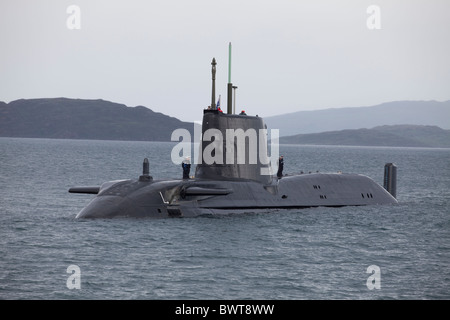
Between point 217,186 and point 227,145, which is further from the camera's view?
point 227,145

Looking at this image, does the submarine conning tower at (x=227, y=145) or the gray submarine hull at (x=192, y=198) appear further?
the submarine conning tower at (x=227, y=145)

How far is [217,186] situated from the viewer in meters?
30.4

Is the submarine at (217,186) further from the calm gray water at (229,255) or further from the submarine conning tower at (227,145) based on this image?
the calm gray water at (229,255)

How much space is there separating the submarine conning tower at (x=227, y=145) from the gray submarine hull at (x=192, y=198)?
1.73 feet

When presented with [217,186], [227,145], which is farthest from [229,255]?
[227,145]

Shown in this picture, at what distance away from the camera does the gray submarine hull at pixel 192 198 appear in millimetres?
28766

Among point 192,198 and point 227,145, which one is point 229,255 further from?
point 227,145

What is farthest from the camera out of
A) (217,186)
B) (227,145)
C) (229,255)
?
(227,145)

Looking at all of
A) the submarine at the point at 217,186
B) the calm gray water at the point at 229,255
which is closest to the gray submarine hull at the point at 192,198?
the submarine at the point at 217,186

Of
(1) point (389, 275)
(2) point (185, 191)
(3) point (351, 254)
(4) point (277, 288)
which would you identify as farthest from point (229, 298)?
(2) point (185, 191)

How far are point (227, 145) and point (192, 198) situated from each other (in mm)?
2895

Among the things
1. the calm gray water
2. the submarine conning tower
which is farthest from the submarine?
the calm gray water

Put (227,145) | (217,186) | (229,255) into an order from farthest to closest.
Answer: (227,145) < (217,186) < (229,255)

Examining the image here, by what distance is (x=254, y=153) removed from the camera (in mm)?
32594
